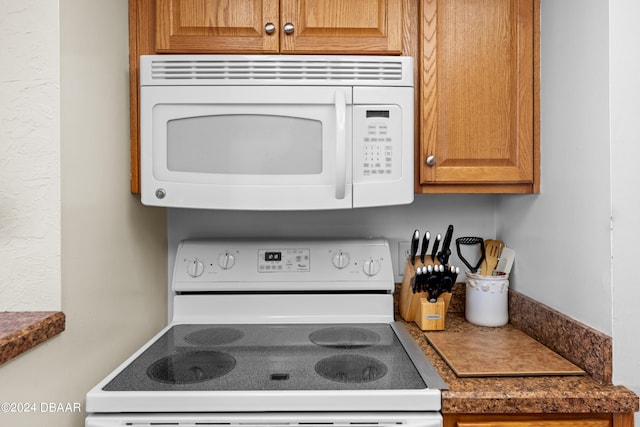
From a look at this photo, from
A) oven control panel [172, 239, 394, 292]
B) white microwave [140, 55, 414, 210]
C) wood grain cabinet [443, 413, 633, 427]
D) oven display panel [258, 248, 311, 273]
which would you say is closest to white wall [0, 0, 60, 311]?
white microwave [140, 55, 414, 210]

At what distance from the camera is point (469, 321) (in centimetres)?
157

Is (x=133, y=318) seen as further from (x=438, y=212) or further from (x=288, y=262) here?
(x=438, y=212)

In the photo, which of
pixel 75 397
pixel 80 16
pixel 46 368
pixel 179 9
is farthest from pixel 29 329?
pixel 179 9

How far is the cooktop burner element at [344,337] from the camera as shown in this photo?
53.1 inches

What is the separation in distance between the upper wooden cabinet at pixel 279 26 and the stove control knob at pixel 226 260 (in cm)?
69

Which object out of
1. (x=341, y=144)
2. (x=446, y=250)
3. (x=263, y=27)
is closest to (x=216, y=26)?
(x=263, y=27)

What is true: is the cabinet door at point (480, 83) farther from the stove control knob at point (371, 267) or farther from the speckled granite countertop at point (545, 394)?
the speckled granite countertop at point (545, 394)

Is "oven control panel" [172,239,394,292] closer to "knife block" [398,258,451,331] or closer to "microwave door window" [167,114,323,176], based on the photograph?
"knife block" [398,258,451,331]

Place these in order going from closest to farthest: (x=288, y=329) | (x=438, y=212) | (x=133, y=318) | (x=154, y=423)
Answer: (x=154, y=423)
(x=133, y=318)
(x=288, y=329)
(x=438, y=212)

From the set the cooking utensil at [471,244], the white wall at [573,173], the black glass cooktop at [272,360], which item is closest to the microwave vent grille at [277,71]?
the white wall at [573,173]

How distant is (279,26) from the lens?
1325mm

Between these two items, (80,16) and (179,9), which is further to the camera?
(179,9)

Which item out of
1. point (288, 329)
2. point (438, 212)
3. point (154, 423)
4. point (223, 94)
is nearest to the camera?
point (154, 423)

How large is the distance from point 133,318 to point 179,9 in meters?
0.96
